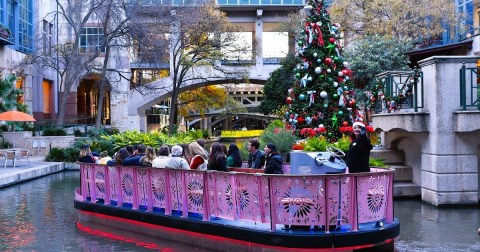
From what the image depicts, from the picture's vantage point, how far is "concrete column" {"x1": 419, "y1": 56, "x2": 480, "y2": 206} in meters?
15.8

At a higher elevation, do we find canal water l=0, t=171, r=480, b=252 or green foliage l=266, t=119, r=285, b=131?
green foliage l=266, t=119, r=285, b=131

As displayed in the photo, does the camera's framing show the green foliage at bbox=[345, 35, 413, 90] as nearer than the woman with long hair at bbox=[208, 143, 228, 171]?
No

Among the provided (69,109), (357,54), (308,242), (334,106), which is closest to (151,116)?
(69,109)

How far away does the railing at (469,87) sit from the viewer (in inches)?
615

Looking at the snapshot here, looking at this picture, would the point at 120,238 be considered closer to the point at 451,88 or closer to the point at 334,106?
the point at 451,88

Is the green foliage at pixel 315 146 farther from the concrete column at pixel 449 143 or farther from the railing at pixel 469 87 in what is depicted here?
the railing at pixel 469 87

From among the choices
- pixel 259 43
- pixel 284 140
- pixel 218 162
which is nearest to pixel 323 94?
pixel 284 140

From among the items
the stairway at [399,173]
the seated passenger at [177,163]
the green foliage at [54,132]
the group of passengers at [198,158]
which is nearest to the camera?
the group of passengers at [198,158]

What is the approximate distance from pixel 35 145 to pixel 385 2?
22.4 metres

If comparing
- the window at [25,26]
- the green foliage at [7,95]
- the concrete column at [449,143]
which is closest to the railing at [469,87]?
the concrete column at [449,143]

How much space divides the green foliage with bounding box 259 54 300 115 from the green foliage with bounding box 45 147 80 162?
17.3 m

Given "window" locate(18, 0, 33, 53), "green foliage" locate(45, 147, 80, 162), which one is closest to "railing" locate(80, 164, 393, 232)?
"green foliage" locate(45, 147, 80, 162)

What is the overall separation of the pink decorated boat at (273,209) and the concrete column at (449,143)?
575 centimetres

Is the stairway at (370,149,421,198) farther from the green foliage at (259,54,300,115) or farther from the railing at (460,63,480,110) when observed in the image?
the green foliage at (259,54,300,115)
